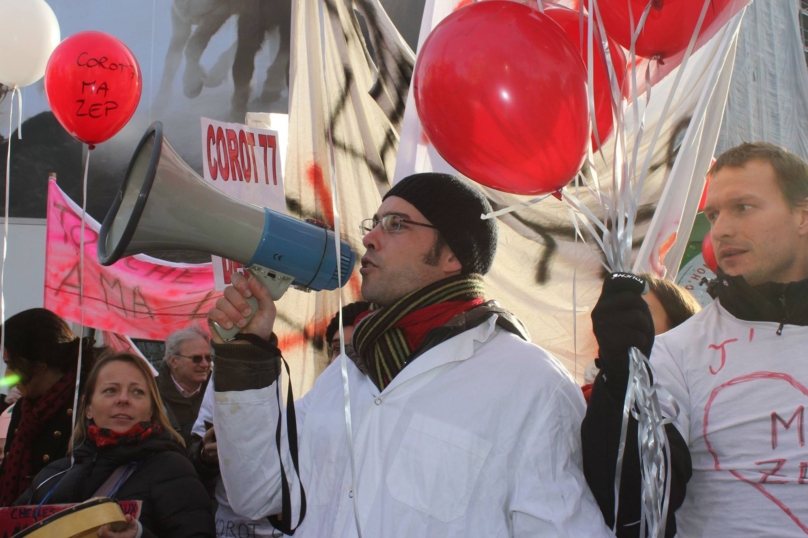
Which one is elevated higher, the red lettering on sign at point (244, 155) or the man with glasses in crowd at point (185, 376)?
the red lettering on sign at point (244, 155)

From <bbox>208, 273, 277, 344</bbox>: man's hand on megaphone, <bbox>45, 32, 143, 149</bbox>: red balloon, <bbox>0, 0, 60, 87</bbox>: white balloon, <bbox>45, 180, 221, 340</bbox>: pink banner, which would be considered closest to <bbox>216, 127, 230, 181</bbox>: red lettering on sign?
<bbox>45, 32, 143, 149</bbox>: red balloon

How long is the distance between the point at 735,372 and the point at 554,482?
478mm

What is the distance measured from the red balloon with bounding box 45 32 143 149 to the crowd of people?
8.68 ft

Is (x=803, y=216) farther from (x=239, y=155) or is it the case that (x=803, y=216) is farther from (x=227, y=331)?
(x=239, y=155)

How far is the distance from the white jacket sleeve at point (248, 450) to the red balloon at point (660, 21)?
3.97 feet

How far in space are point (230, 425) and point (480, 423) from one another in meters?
0.56

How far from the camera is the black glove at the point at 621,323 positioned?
1267mm

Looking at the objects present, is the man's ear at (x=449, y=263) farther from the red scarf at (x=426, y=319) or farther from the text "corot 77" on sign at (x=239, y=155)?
the text "corot 77" on sign at (x=239, y=155)

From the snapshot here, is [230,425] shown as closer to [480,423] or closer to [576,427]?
[480,423]

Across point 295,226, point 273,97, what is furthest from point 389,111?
point 273,97

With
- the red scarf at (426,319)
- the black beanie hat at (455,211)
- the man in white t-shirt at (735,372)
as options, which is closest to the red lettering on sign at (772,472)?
the man in white t-shirt at (735,372)

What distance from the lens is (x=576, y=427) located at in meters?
1.49

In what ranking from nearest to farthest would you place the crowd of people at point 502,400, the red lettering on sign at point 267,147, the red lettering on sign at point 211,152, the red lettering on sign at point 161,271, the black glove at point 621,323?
the black glove at point 621,323, the crowd of people at point 502,400, the red lettering on sign at point 211,152, the red lettering on sign at point 267,147, the red lettering on sign at point 161,271

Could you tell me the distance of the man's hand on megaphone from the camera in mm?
1669
